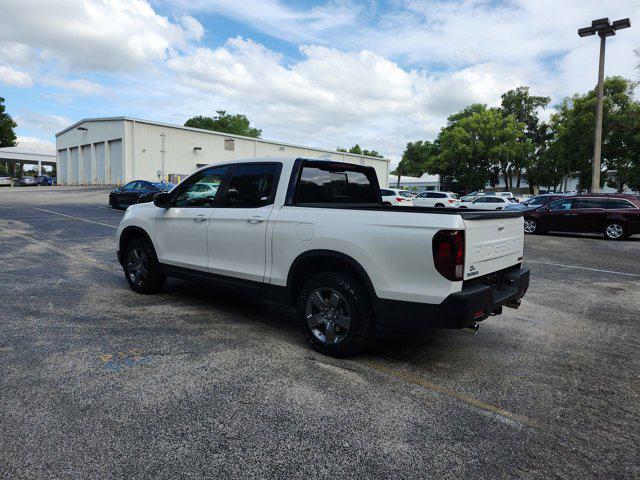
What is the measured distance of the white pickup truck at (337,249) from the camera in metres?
3.43

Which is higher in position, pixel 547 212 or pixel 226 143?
pixel 226 143

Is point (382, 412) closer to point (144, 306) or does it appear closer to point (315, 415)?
point (315, 415)

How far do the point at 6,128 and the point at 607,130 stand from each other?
75.3 metres

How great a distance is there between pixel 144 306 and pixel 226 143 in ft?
149

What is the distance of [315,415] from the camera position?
119 inches

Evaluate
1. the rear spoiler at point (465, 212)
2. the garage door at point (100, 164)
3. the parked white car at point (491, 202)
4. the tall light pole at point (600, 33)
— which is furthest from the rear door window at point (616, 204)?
the garage door at point (100, 164)

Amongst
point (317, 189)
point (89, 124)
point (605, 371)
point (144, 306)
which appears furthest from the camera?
point (89, 124)

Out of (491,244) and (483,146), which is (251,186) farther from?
(483,146)

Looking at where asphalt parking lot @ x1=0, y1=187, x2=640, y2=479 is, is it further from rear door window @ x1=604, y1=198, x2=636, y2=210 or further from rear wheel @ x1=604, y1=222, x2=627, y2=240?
rear door window @ x1=604, y1=198, x2=636, y2=210

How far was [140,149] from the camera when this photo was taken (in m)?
42.2

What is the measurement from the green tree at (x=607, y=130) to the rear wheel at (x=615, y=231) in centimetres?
1746

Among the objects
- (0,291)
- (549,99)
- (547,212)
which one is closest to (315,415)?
(0,291)

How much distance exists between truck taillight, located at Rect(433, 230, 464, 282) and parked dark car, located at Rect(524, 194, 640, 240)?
1462 centimetres

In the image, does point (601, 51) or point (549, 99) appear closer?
point (601, 51)
